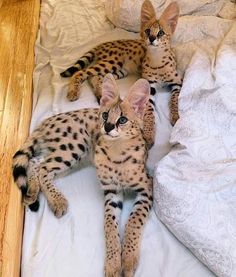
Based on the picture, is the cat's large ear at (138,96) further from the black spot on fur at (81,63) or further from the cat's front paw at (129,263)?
the black spot on fur at (81,63)

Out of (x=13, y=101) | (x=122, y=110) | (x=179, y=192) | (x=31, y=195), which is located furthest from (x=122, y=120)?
(x=13, y=101)

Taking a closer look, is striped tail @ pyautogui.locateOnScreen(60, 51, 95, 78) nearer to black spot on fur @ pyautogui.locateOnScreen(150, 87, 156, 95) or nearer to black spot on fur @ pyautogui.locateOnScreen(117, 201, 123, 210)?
black spot on fur @ pyautogui.locateOnScreen(150, 87, 156, 95)

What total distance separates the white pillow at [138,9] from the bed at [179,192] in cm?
34

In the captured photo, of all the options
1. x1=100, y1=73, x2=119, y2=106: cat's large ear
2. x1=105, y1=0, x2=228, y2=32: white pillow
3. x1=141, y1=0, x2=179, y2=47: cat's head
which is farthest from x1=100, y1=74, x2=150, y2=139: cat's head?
x1=105, y1=0, x2=228, y2=32: white pillow

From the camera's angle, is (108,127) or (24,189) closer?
(108,127)

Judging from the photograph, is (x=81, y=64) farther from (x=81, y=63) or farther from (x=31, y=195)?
(x=31, y=195)

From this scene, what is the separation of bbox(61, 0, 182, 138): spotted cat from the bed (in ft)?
0.17

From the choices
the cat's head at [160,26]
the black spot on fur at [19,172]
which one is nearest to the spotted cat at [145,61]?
the cat's head at [160,26]

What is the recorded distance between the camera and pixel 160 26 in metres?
1.91

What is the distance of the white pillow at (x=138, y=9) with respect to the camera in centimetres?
232

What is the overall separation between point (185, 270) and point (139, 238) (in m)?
0.18

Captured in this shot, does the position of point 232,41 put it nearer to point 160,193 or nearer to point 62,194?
point 160,193

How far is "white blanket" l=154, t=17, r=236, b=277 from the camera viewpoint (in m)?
1.28

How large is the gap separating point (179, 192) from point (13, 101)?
3.48 feet
